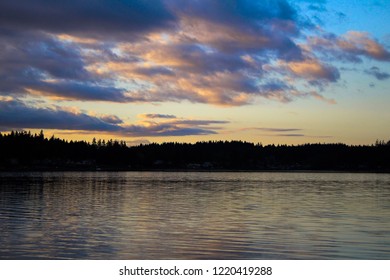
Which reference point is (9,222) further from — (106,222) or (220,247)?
(220,247)

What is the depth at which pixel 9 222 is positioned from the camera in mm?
39062

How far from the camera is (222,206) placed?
55281 mm

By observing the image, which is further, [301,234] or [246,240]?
[301,234]

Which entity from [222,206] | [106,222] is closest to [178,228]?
[106,222]

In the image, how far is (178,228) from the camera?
36594mm
